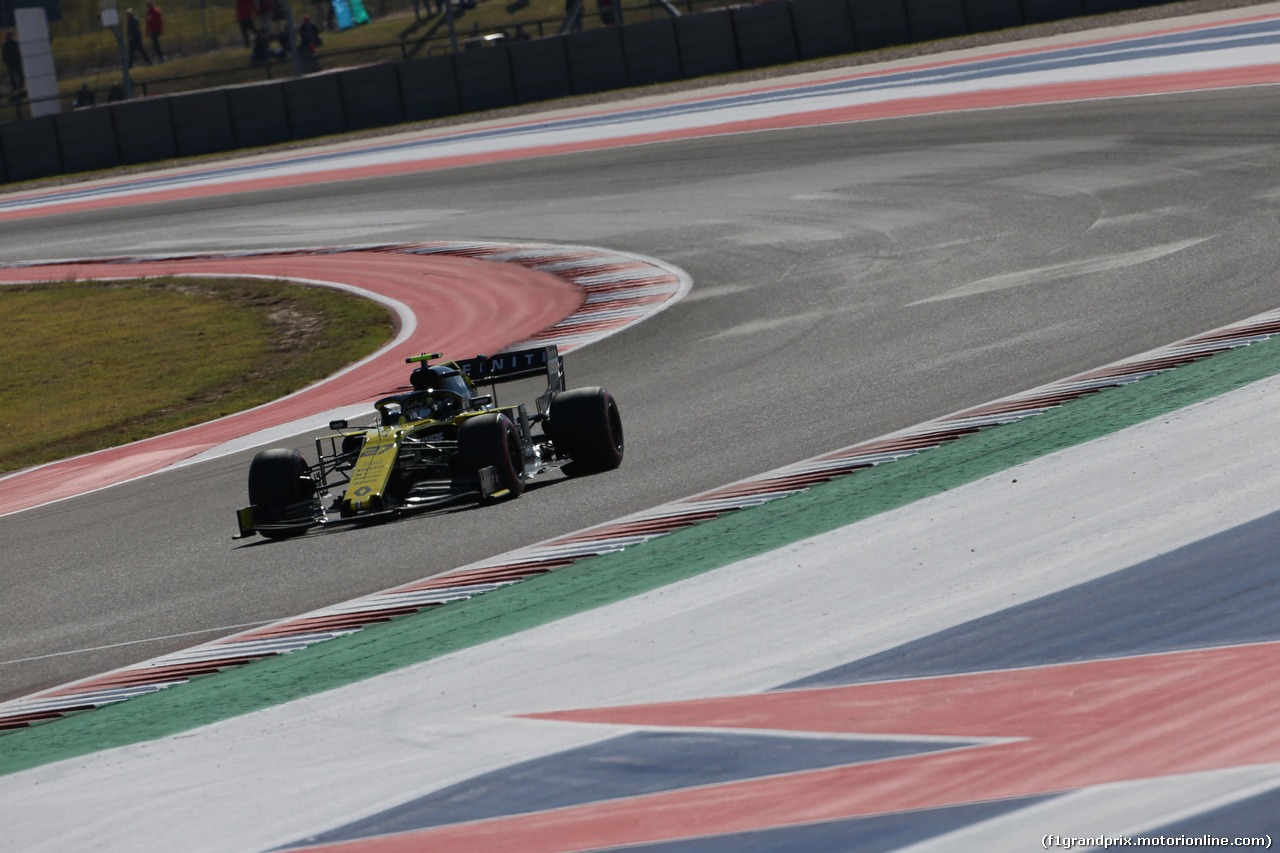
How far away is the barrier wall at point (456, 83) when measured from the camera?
3356cm

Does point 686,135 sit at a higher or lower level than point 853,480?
higher

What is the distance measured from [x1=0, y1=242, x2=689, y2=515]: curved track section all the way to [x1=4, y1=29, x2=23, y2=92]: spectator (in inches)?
986

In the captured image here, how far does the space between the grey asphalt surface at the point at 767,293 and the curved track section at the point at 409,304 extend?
2.17 ft

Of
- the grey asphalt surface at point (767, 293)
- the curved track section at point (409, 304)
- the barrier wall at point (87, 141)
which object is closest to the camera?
the grey asphalt surface at point (767, 293)

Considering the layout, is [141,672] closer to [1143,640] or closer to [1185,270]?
[1143,640]

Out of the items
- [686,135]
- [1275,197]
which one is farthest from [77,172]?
[1275,197]

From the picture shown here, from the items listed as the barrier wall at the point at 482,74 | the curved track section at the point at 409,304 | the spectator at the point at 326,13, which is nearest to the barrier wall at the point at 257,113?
the barrier wall at the point at 482,74

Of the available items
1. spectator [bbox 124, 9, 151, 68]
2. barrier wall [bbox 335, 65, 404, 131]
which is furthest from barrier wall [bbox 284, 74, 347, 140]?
spectator [bbox 124, 9, 151, 68]

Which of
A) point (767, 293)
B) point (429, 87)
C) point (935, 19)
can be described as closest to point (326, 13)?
point (429, 87)

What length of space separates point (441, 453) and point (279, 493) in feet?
3.54

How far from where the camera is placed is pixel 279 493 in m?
9.62

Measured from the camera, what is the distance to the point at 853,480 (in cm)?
847

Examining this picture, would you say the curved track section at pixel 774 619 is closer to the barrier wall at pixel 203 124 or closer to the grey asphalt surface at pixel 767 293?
the grey asphalt surface at pixel 767 293

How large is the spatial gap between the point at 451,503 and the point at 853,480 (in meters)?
2.62
